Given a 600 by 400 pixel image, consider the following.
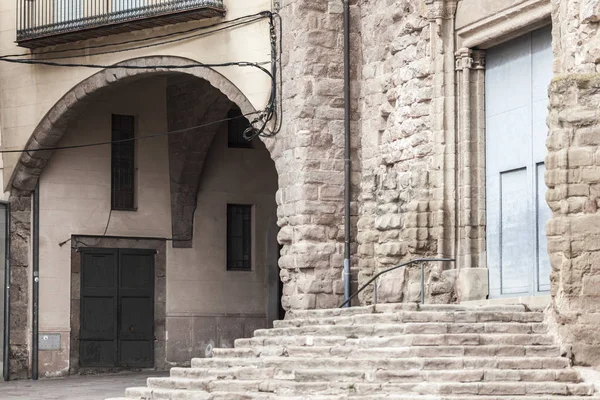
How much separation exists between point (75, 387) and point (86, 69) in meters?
4.67

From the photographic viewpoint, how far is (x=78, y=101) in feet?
68.1

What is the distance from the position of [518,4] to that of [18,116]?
31.5ft

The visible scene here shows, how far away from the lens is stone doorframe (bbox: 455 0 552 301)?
15.5 m

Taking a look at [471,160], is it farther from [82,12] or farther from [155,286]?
[155,286]

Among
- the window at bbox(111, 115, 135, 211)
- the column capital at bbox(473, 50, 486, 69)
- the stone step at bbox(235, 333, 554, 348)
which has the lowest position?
the stone step at bbox(235, 333, 554, 348)

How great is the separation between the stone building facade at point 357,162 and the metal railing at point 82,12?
13.8 inches

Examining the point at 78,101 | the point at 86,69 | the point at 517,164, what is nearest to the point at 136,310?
the point at 78,101

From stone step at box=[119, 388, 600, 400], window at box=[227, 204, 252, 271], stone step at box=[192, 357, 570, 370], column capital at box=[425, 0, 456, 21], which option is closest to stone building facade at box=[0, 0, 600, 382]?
column capital at box=[425, 0, 456, 21]

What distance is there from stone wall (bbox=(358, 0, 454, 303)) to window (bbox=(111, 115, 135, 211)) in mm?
6423

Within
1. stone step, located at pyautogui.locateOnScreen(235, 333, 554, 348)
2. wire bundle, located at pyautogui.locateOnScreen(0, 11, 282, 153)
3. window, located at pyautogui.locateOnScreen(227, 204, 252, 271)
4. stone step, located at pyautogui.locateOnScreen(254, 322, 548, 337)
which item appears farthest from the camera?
window, located at pyautogui.locateOnScreen(227, 204, 252, 271)

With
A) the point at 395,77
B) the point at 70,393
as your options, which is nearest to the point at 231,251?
the point at 70,393

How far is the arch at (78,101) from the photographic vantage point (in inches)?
746

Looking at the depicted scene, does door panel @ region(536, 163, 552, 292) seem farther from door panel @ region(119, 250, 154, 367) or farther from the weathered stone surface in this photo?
door panel @ region(119, 250, 154, 367)

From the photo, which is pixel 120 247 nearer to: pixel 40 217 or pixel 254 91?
pixel 40 217
